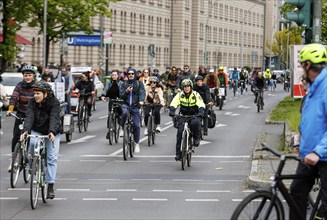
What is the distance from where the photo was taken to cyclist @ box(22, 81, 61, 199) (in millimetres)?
13859

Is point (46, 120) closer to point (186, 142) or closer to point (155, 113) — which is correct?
point (186, 142)

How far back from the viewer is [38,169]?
13.7 m

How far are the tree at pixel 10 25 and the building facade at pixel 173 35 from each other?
11678 millimetres

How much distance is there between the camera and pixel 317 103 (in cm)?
815

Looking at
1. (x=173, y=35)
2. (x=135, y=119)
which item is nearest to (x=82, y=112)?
(x=135, y=119)

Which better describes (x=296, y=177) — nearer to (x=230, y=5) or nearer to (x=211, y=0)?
(x=211, y=0)

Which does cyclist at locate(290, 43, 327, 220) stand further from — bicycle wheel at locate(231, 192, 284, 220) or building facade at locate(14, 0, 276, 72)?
building facade at locate(14, 0, 276, 72)

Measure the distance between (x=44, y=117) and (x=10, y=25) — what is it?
3551cm

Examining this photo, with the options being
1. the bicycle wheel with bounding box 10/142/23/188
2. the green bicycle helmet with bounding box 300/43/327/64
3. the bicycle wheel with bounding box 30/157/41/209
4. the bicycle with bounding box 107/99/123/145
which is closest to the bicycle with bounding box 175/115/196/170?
the bicycle wheel with bounding box 10/142/23/188

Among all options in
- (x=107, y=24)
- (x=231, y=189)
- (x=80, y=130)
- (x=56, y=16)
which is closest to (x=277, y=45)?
(x=107, y=24)

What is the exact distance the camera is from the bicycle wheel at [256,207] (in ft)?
25.8

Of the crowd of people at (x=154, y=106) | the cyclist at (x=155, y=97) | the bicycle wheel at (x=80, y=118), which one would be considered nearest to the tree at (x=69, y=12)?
the crowd of people at (x=154, y=106)

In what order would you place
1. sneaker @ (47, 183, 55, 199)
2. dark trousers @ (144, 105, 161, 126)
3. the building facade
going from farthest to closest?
1. the building facade
2. dark trousers @ (144, 105, 161, 126)
3. sneaker @ (47, 183, 55, 199)

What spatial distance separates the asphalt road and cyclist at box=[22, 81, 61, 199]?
510 mm
